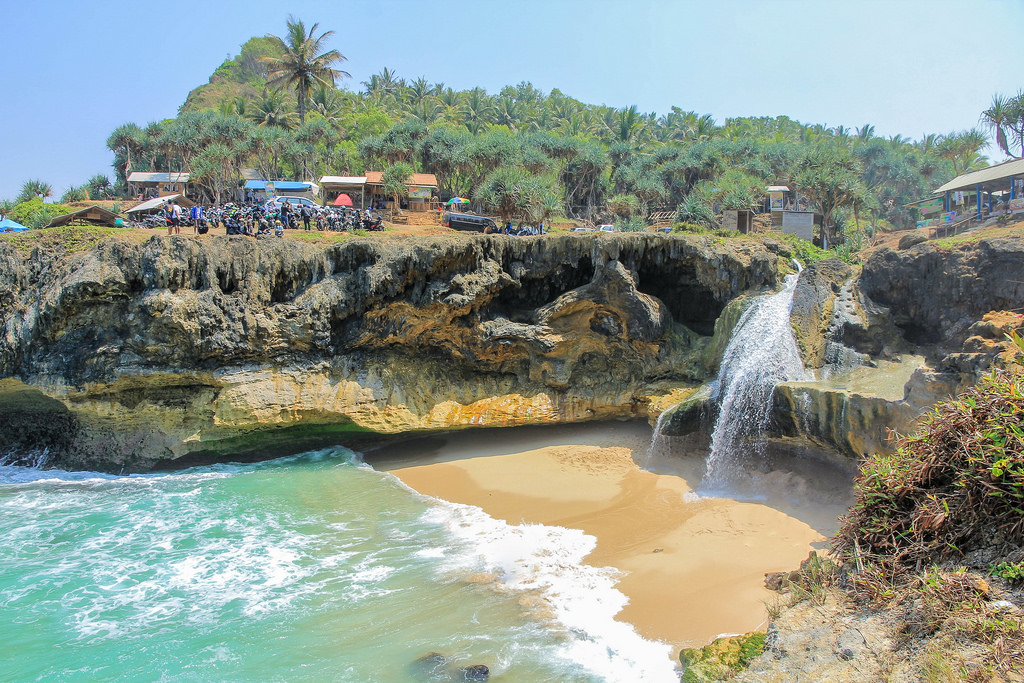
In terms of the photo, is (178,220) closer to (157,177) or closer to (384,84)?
(157,177)

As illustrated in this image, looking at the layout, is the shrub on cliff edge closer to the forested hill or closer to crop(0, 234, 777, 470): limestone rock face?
crop(0, 234, 777, 470): limestone rock face

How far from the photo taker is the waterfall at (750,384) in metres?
16.5

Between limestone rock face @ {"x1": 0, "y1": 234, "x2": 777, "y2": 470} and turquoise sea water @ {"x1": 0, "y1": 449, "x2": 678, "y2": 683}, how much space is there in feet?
8.11

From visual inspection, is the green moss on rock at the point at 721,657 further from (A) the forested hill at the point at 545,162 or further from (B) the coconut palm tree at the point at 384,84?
(B) the coconut palm tree at the point at 384,84

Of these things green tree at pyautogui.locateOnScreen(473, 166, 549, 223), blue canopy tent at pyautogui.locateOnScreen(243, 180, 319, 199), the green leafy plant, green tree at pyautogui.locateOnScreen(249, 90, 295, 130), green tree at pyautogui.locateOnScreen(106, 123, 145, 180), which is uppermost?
green tree at pyautogui.locateOnScreen(249, 90, 295, 130)

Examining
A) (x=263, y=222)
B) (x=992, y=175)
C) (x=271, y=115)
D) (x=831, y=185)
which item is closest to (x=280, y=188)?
(x=271, y=115)

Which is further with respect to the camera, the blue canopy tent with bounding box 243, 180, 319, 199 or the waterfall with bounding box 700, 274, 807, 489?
the blue canopy tent with bounding box 243, 180, 319, 199

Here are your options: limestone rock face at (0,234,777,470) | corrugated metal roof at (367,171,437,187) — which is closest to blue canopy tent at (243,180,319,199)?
corrugated metal roof at (367,171,437,187)

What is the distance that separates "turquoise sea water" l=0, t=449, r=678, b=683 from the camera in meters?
10.0

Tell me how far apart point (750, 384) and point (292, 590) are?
39.5ft

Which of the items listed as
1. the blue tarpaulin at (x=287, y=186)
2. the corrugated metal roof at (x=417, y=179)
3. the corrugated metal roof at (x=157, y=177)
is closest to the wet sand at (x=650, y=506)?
the corrugated metal roof at (x=417, y=179)

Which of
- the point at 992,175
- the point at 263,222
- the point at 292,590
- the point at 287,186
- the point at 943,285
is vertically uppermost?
the point at 287,186

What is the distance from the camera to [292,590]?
40.3ft

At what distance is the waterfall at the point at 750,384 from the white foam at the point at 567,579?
503 centimetres
